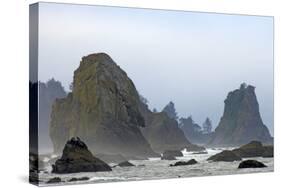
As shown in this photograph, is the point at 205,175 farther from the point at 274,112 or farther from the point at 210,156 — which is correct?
the point at 274,112

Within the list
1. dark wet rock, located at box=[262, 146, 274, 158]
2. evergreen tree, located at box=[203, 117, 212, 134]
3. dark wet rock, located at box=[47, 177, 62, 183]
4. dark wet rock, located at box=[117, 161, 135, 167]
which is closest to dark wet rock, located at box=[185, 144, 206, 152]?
evergreen tree, located at box=[203, 117, 212, 134]

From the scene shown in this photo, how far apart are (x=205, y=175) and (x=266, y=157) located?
1247mm

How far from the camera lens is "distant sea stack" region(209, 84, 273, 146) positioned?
12305 millimetres

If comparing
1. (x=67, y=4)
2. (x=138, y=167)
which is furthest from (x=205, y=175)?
(x=67, y=4)

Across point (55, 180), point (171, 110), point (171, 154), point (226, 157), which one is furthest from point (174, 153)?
point (55, 180)

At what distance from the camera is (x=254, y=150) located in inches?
493

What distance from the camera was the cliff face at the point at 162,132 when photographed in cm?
1162

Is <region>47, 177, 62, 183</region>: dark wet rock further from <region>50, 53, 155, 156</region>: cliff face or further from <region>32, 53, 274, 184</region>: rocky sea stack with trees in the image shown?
<region>50, 53, 155, 156</region>: cliff face

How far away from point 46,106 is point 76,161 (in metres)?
0.84

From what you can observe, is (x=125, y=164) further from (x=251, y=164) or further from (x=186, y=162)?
(x=251, y=164)

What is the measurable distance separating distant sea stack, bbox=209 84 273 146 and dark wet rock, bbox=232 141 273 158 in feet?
0.25

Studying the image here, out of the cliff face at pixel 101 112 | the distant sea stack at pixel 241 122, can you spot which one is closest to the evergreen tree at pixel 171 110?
the cliff face at pixel 101 112

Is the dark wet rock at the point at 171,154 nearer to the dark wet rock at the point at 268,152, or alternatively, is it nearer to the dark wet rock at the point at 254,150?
the dark wet rock at the point at 254,150

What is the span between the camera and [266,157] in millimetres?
12656
